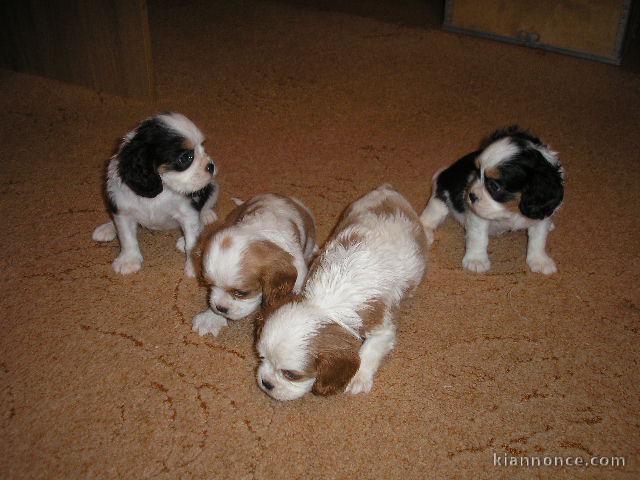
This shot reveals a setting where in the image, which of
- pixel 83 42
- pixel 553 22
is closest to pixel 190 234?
pixel 83 42

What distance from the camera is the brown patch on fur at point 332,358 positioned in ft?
6.59

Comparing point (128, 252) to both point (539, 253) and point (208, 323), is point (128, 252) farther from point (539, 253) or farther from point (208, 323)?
point (539, 253)

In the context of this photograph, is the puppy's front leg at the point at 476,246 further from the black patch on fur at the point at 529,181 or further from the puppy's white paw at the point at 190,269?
the puppy's white paw at the point at 190,269

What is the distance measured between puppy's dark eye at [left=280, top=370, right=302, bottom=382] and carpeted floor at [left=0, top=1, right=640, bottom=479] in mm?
300

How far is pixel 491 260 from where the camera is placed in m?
3.12

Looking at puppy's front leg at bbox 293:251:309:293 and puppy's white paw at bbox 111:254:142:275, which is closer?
puppy's front leg at bbox 293:251:309:293

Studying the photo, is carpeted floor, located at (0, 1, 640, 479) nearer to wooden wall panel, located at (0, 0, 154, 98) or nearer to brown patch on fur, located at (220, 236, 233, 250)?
wooden wall panel, located at (0, 0, 154, 98)

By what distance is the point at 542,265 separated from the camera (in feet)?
9.92

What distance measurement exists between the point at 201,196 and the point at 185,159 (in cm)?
28

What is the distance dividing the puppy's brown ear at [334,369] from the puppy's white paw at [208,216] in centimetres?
139

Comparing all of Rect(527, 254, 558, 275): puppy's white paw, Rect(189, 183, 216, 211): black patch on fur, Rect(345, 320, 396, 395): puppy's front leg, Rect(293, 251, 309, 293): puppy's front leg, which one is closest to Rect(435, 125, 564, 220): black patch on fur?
Rect(527, 254, 558, 275): puppy's white paw

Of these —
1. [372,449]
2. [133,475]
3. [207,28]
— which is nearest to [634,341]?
[372,449]

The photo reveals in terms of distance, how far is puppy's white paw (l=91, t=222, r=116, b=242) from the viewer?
3.09m

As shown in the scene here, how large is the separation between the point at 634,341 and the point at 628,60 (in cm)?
368
